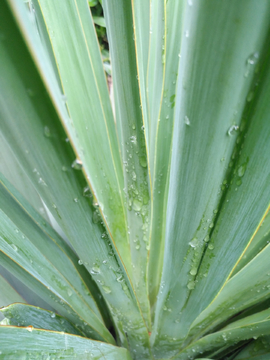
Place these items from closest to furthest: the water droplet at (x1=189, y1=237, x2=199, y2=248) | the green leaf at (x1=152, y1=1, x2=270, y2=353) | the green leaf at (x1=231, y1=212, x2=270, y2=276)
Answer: the green leaf at (x1=152, y1=1, x2=270, y2=353) < the water droplet at (x1=189, y1=237, x2=199, y2=248) < the green leaf at (x1=231, y1=212, x2=270, y2=276)

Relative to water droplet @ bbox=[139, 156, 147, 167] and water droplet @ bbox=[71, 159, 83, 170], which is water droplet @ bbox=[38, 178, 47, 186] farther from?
water droplet @ bbox=[139, 156, 147, 167]

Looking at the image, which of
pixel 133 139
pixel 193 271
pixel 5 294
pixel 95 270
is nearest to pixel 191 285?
pixel 193 271

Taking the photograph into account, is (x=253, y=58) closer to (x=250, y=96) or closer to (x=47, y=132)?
(x=250, y=96)

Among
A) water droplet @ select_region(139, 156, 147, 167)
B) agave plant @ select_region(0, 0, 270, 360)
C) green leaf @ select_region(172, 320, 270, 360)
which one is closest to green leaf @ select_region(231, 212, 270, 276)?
agave plant @ select_region(0, 0, 270, 360)

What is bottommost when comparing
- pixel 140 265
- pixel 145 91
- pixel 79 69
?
pixel 140 265

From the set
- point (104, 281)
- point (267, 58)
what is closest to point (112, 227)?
point (104, 281)

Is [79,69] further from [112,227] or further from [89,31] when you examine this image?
[112,227]

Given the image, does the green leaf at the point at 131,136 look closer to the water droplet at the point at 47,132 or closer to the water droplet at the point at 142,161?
the water droplet at the point at 142,161
